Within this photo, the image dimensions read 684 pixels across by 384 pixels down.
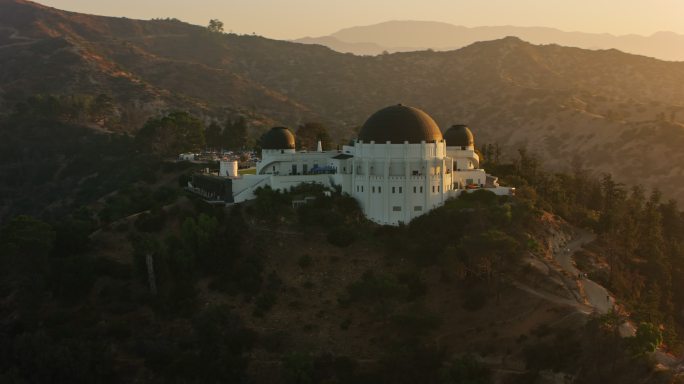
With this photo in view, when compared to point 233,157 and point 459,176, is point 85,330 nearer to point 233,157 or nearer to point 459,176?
point 459,176

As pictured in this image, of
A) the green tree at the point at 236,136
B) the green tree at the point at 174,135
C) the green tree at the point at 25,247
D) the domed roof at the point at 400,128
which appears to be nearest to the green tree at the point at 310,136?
the green tree at the point at 236,136

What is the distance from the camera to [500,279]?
207 ft

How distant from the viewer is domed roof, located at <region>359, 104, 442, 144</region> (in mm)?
72875

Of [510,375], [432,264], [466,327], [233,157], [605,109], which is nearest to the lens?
[510,375]

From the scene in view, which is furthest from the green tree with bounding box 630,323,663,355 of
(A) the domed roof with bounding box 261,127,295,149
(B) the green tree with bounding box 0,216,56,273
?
(B) the green tree with bounding box 0,216,56,273

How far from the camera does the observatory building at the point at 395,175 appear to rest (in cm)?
7269

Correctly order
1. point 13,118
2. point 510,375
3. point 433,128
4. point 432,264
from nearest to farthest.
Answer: point 510,375
point 432,264
point 433,128
point 13,118

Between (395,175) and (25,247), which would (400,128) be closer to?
(395,175)

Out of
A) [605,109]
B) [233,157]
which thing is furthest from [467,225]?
[605,109]

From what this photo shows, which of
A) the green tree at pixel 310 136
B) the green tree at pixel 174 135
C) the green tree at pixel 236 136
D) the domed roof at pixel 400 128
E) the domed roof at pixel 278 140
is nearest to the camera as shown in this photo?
the domed roof at pixel 400 128

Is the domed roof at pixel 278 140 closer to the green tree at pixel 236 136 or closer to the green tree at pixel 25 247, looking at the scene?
the green tree at pixel 25 247

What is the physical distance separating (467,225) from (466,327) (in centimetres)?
1196

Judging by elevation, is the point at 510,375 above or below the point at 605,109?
below

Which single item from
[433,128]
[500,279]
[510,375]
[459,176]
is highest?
[433,128]
